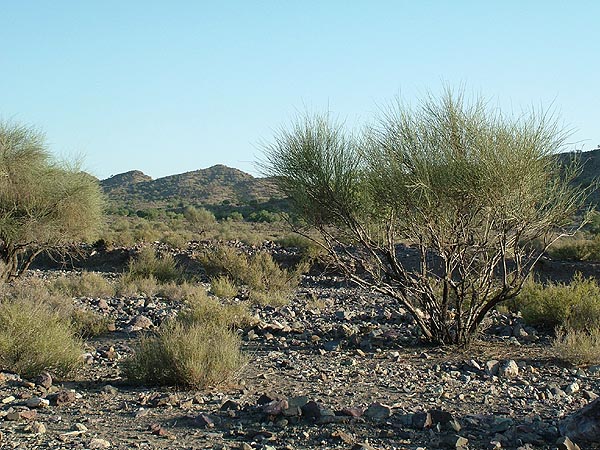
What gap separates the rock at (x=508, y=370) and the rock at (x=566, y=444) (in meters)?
3.51

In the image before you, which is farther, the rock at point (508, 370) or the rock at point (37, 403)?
the rock at point (508, 370)

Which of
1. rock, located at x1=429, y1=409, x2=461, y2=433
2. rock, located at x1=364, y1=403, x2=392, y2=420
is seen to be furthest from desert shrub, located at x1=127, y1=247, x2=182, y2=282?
rock, located at x1=429, y1=409, x2=461, y2=433

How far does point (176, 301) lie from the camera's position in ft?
70.7

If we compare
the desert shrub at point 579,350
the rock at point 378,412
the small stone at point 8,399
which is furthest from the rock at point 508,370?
the small stone at point 8,399

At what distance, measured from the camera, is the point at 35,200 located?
2602cm

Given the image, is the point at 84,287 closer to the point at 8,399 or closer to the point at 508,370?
the point at 8,399

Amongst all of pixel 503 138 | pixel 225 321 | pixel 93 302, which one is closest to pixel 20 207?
pixel 93 302

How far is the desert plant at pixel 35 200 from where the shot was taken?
25609 mm

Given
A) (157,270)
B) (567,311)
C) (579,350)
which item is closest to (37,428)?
(579,350)

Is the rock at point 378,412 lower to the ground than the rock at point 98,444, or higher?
higher

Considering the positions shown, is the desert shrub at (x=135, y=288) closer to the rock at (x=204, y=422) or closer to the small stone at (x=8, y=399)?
the small stone at (x=8, y=399)

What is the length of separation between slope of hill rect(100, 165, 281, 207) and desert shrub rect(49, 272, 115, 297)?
204 feet

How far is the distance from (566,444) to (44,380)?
6.61 metres

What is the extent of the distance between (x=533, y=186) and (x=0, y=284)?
17004 millimetres
